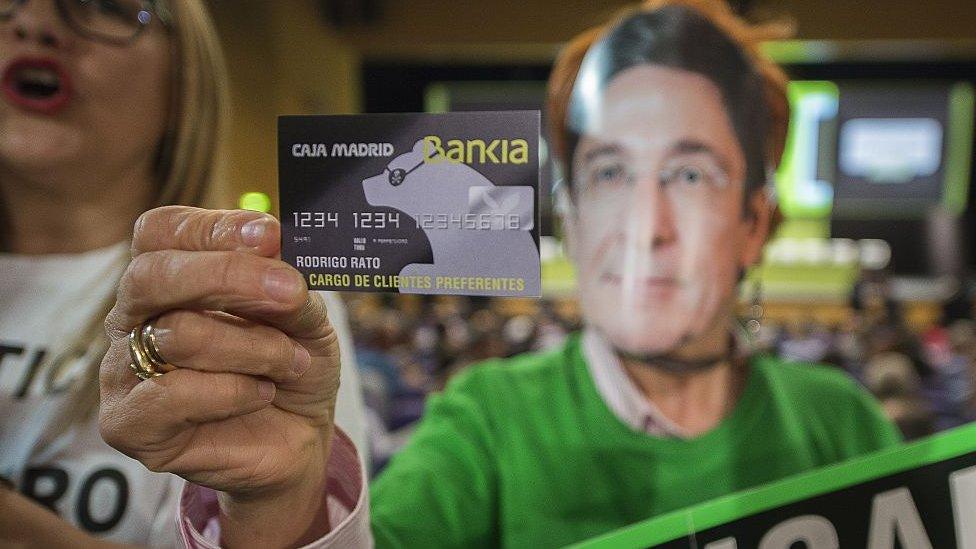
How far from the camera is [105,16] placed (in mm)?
505

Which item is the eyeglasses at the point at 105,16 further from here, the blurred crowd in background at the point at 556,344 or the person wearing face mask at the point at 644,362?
the blurred crowd in background at the point at 556,344

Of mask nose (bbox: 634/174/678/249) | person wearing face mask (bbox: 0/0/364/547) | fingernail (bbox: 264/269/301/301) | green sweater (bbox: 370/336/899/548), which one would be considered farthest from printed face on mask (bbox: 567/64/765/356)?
fingernail (bbox: 264/269/301/301)

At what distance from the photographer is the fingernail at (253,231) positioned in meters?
0.43

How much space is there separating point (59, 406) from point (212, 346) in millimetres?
294

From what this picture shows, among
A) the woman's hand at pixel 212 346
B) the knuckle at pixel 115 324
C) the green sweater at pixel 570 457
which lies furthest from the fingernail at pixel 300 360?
the green sweater at pixel 570 457

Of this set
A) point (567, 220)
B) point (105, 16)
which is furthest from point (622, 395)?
point (105, 16)

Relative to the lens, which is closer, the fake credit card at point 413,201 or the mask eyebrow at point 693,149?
the fake credit card at point 413,201

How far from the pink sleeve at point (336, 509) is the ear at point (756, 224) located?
19.9 inches

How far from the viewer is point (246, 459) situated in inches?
18.3

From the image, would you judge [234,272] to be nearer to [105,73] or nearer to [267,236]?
[267,236]

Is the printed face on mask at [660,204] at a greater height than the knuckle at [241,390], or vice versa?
the printed face on mask at [660,204]

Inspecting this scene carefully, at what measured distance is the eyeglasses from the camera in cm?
50

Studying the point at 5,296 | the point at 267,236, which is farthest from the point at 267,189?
the point at 5,296

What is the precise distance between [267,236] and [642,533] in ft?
1.51
